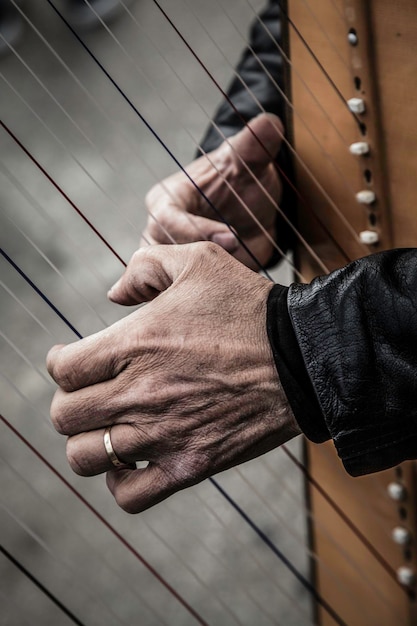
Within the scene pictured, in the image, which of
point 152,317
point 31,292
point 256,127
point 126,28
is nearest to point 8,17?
point 126,28

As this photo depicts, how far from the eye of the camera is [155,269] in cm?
92

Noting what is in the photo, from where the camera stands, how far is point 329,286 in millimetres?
819

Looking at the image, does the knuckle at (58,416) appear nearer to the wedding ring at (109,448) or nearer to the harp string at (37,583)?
the wedding ring at (109,448)

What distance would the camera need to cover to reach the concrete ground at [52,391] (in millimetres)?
2184

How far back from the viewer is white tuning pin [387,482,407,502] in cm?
132

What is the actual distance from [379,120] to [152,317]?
1.50 feet

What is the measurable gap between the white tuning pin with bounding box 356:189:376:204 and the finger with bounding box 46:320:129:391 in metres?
0.45

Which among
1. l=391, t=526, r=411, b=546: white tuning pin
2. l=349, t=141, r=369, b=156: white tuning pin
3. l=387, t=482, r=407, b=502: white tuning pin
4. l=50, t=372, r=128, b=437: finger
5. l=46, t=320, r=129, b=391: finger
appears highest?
l=46, t=320, r=129, b=391: finger

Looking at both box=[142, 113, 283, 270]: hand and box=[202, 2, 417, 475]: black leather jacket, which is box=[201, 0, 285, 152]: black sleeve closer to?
box=[142, 113, 283, 270]: hand

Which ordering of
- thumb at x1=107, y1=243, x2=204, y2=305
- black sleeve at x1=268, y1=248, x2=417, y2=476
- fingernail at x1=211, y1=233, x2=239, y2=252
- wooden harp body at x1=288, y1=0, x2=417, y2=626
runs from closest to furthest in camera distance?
black sleeve at x1=268, y1=248, x2=417, y2=476
thumb at x1=107, y1=243, x2=204, y2=305
wooden harp body at x1=288, y1=0, x2=417, y2=626
fingernail at x1=211, y1=233, x2=239, y2=252

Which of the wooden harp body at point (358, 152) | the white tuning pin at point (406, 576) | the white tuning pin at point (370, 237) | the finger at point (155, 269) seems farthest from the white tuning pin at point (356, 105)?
the white tuning pin at point (406, 576)

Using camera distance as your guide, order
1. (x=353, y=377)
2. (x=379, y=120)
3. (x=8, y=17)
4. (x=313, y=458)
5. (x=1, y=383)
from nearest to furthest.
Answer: (x=353, y=377)
(x=379, y=120)
(x=313, y=458)
(x=1, y=383)
(x=8, y=17)

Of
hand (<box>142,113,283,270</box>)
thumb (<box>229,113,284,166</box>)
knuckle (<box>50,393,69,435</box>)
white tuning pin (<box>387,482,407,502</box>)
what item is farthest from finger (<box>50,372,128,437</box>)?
white tuning pin (<box>387,482,407,502</box>)

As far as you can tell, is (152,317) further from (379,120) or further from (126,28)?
(126,28)
